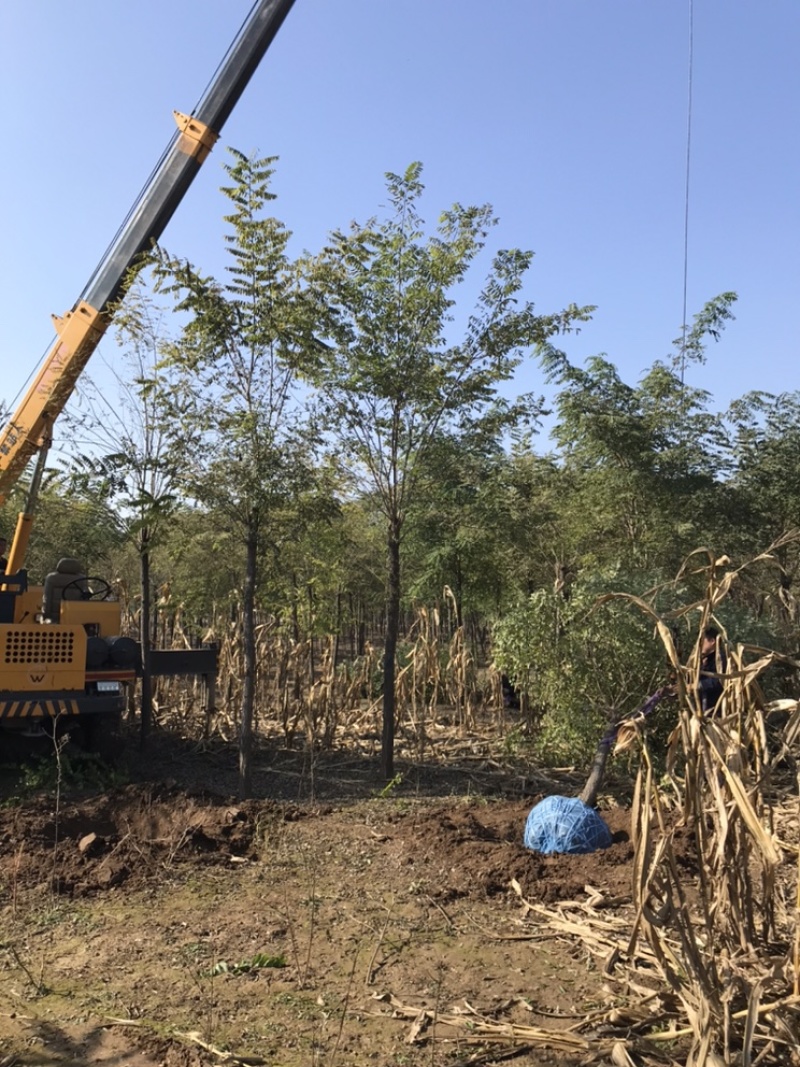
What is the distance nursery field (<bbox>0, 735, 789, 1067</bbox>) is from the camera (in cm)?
345

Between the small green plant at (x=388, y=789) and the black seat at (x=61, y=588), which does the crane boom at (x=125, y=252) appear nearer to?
the black seat at (x=61, y=588)

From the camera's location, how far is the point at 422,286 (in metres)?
8.34

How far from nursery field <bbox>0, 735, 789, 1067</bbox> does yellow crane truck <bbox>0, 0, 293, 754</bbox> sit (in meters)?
1.38

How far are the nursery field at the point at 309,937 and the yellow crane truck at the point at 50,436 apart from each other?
54.4 inches

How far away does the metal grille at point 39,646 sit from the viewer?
26.6 ft

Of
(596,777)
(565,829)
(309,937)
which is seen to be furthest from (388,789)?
(309,937)

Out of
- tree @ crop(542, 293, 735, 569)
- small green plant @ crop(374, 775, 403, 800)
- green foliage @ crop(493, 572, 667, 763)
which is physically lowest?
small green plant @ crop(374, 775, 403, 800)

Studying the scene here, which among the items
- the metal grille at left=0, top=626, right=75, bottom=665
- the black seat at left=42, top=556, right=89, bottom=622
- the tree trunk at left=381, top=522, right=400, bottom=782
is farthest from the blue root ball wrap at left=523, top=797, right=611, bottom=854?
the black seat at left=42, top=556, right=89, bottom=622

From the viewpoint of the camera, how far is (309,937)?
4.59 meters

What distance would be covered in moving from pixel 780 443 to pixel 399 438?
286 inches

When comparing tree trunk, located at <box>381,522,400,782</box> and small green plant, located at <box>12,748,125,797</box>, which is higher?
tree trunk, located at <box>381,522,400,782</box>

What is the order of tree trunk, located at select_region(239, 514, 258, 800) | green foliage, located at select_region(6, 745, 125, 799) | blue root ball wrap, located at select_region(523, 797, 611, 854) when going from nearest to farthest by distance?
blue root ball wrap, located at select_region(523, 797, 611, 854) → green foliage, located at select_region(6, 745, 125, 799) → tree trunk, located at select_region(239, 514, 258, 800)

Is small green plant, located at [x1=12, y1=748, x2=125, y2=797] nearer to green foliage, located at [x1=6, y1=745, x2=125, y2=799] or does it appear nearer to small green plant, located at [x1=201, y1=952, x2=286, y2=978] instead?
green foliage, located at [x1=6, y1=745, x2=125, y2=799]

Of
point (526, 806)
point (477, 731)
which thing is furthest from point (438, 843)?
point (477, 731)
